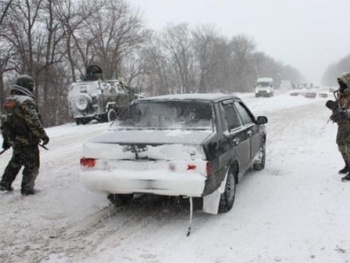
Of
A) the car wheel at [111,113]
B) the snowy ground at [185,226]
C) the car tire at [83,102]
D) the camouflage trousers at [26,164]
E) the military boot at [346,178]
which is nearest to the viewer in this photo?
the snowy ground at [185,226]

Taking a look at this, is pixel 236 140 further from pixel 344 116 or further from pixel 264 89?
pixel 264 89

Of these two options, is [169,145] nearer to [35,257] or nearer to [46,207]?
[35,257]

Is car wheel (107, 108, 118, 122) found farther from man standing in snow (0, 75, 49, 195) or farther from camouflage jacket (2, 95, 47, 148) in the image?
camouflage jacket (2, 95, 47, 148)

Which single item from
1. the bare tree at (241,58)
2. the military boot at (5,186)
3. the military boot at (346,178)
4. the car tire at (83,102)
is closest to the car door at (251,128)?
the military boot at (346,178)

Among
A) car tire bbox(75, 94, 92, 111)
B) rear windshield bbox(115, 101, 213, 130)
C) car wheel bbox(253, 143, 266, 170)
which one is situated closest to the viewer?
rear windshield bbox(115, 101, 213, 130)

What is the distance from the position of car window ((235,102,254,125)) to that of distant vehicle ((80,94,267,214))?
0.68 m

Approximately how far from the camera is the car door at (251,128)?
6.69 metres

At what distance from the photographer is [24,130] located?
20.6ft

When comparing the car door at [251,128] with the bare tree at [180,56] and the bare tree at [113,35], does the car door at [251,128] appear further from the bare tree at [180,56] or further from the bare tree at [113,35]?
the bare tree at [180,56]

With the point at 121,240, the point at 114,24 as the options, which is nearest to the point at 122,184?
the point at 121,240

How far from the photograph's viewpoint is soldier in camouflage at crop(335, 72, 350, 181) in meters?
6.60

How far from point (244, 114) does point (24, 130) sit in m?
3.40

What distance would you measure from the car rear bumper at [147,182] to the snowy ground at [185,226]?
1.57 ft

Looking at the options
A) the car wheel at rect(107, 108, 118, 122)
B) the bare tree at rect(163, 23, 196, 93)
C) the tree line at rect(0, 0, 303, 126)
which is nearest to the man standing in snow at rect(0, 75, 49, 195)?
the car wheel at rect(107, 108, 118, 122)
